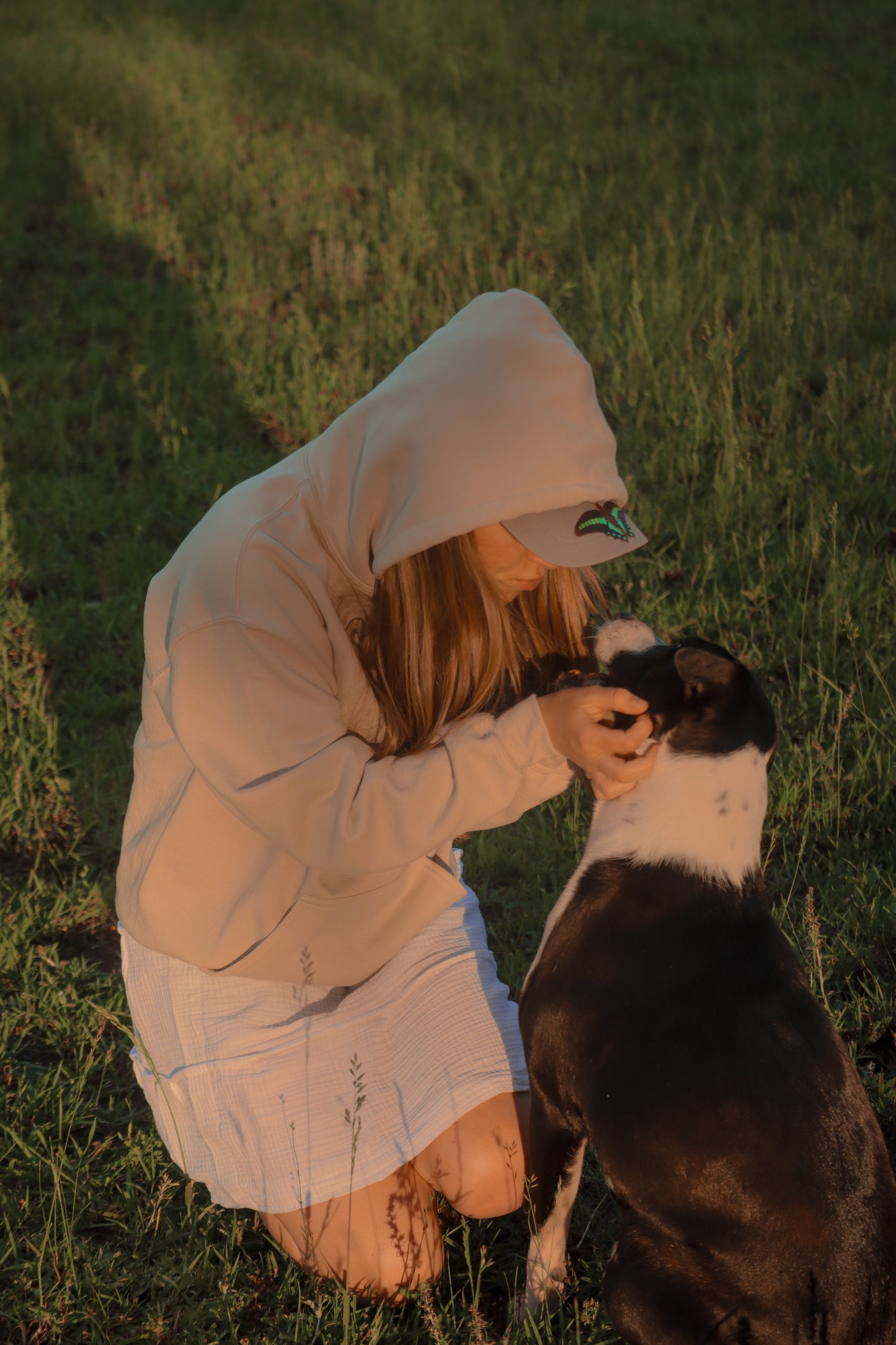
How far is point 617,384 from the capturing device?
6.14m

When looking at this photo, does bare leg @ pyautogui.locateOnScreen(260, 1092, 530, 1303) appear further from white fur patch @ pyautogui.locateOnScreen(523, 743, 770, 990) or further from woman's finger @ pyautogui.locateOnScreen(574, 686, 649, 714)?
woman's finger @ pyautogui.locateOnScreen(574, 686, 649, 714)

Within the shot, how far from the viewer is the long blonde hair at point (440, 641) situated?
2576 mm

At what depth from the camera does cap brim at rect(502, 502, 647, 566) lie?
96.4 inches

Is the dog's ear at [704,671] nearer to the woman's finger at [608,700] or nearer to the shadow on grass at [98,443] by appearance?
the woman's finger at [608,700]

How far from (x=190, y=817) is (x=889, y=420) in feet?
14.2

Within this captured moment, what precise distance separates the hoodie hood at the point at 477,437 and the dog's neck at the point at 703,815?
0.59m

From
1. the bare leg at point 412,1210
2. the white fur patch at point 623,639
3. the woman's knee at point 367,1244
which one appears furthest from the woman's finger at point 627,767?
the woman's knee at point 367,1244

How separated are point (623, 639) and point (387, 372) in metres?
4.36

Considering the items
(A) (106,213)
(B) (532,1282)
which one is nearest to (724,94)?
(A) (106,213)

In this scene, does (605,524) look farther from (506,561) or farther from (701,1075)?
(701,1075)

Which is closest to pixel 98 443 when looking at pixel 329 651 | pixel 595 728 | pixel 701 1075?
pixel 329 651

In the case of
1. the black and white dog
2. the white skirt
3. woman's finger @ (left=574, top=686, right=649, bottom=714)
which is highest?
woman's finger @ (left=574, top=686, right=649, bottom=714)

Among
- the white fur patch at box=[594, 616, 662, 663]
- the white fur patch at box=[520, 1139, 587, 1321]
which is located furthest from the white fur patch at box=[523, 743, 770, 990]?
the white fur patch at box=[520, 1139, 587, 1321]

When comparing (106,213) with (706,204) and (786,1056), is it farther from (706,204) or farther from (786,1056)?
(786,1056)
